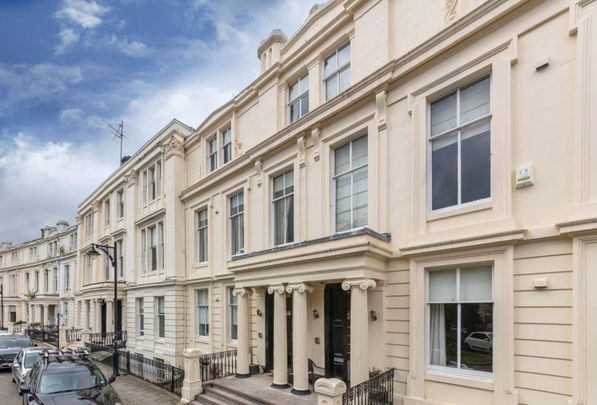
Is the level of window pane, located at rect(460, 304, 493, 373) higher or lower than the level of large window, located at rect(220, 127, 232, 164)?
lower

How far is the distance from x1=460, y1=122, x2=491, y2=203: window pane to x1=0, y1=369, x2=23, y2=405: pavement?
15.0 m

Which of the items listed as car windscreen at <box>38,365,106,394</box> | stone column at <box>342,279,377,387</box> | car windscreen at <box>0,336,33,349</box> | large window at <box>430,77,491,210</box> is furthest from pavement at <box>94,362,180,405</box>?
large window at <box>430,77,491,210</box>

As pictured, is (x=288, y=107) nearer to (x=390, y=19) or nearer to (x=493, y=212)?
(x=390, y=19)

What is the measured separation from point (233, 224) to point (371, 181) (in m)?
7.69

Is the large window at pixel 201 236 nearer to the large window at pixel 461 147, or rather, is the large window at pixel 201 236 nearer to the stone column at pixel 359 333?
the stone column at pixel 359 333

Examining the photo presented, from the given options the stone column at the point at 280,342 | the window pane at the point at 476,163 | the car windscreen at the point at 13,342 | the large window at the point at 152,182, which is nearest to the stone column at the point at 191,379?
the stone column at the point at 280,342

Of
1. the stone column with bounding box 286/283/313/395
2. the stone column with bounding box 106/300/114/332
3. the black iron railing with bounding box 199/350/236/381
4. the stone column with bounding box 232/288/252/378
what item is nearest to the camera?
the stone column with bounding box 286/283/313/395

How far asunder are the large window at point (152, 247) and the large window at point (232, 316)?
5.87 metres

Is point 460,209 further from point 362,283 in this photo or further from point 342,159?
point 342,159

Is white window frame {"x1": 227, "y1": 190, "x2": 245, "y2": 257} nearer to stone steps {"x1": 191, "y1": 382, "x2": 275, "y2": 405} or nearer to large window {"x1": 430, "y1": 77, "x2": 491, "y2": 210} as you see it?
stone steps {"x1": 191, "y1": 382, "x2": 275, "y2": 405}

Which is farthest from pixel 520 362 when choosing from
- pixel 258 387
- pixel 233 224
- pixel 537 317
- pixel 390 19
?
pixel 233 224

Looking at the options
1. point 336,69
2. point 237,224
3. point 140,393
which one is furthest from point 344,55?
point 140,393

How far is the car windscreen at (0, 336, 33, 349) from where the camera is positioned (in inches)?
790

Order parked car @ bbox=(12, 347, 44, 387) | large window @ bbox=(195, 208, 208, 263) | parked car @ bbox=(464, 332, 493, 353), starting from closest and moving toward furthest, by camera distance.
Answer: parked car @ bbox=(464, 332, 493, 353) → parked car @ bbox=(12, 347, 44, 387) → large window @ bbox=(195, 208, 208, 263)
